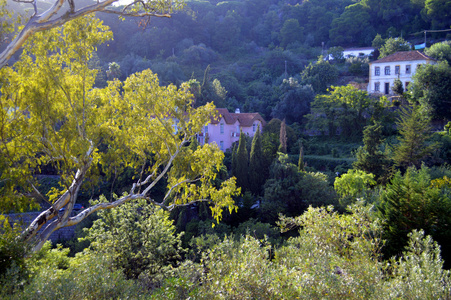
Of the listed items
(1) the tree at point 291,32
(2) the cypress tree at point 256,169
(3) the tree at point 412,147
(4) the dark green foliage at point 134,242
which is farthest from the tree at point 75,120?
(1) the tree at point 291,32

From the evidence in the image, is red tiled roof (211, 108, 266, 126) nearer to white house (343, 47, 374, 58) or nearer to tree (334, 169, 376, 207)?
tree (334, 169, 376, 207)

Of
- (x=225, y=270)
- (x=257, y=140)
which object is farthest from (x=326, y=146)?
(x=225, y=270)

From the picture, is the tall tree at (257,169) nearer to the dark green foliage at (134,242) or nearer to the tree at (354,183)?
the tree at (354,183)

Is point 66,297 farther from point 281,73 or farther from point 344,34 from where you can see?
point 344,34

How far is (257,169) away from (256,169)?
0.24 ft

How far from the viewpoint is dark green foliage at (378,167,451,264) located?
1023 cm

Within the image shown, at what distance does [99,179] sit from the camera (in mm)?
7863

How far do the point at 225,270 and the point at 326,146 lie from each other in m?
26.3

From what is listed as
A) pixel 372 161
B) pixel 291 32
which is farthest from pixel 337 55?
pixel 372 161

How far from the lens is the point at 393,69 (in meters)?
36.2

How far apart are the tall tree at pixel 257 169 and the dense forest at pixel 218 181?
0.29ft

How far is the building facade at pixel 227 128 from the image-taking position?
101 ft

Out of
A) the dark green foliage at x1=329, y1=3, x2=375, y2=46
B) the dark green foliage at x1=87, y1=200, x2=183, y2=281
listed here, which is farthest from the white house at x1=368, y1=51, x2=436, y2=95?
the dark green foliage at x1=87, y1=200, x2=183, y2=281

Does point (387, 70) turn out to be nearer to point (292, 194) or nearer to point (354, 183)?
point (354, 183)
